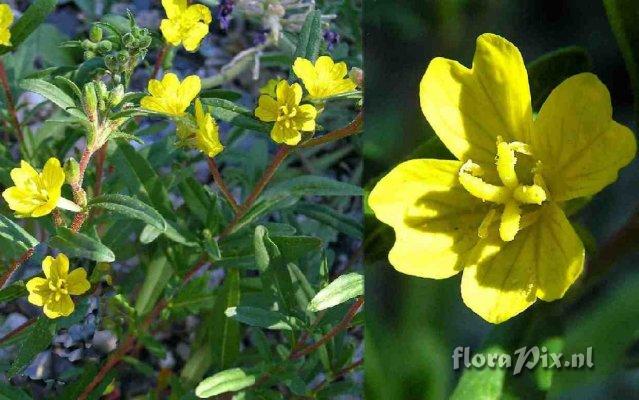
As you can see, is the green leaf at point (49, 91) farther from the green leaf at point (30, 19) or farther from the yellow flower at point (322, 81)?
the yellow flower at point (322, 81)

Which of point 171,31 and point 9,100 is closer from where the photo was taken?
point 171,31

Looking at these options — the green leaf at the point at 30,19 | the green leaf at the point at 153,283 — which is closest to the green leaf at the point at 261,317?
the green leaf at the point at 153,283

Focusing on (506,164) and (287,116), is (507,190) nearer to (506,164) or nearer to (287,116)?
(506,164)

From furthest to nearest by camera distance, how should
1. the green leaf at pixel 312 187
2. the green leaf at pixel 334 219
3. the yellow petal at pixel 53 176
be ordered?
the green leaf at pixel 334 219
the green leaf at pixel 312 187
the yellow petal at pixel 53 176

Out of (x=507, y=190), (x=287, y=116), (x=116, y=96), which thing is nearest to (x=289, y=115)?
(x=287, y=116)

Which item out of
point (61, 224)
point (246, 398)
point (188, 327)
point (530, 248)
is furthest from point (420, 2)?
point (188, 327)

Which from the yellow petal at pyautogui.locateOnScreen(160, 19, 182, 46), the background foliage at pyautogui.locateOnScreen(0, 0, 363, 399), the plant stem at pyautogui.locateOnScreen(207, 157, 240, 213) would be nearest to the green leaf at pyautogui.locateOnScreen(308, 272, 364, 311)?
the background foliage at pyautogui.locateOnScreen(0, 0, 363, 399)

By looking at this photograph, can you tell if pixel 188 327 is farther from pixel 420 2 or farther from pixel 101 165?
pixel 420 2

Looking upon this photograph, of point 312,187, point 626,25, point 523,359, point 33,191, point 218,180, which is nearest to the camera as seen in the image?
point 626,25
